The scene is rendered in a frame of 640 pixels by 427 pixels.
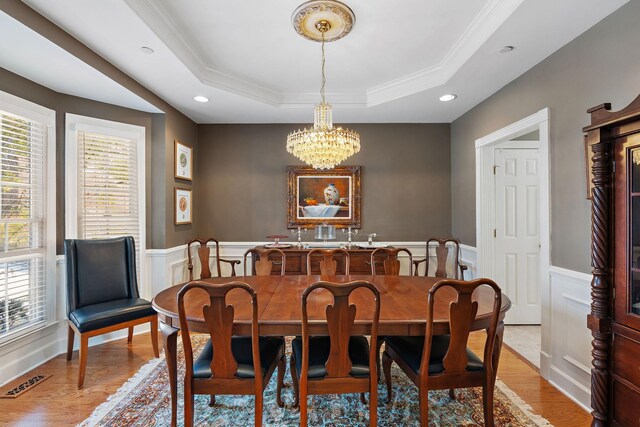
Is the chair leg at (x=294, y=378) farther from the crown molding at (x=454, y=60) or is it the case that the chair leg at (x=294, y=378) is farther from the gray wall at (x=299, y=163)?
the crown molding at (x=454, y=60)

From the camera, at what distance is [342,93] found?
371 centimetres

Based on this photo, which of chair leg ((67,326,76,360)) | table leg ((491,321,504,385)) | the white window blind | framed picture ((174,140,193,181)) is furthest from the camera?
framed picture ((174,140,193,181))

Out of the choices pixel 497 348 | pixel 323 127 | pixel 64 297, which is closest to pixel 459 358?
pixel 497 348

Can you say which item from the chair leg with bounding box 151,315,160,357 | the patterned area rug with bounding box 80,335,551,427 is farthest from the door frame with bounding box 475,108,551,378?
the chair leg with bounding box 151,315,160,357

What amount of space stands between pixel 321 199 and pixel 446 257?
5.92ft

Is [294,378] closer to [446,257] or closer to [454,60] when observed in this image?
[446,257]

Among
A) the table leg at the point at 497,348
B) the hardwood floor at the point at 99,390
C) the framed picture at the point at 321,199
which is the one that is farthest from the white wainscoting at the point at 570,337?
the framed picture at the point at 321,199

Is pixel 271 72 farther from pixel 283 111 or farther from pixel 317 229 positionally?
pixel 317 229

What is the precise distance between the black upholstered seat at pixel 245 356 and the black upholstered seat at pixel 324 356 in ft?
0.44

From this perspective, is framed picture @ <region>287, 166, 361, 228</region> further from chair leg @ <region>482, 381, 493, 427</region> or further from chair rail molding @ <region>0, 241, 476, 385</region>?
chair leg @ <region>482, 381, 493, 427</region>

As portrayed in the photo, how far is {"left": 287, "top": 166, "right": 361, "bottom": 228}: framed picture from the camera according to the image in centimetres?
441

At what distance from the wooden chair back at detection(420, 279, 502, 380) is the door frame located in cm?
116

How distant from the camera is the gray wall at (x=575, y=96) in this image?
6.33 ft

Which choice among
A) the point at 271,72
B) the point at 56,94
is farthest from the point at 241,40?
the point at 56,94
